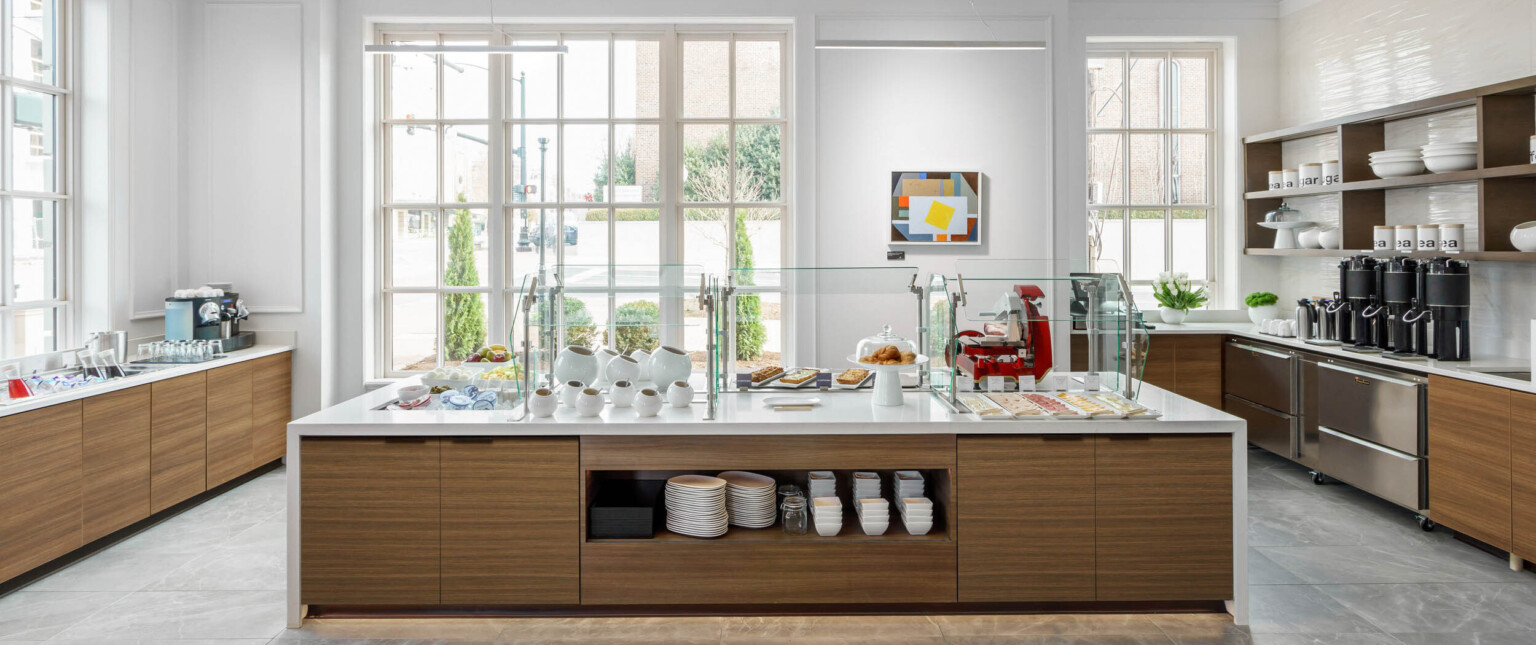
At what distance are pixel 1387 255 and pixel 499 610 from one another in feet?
16.1

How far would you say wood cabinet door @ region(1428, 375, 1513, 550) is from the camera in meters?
3.58

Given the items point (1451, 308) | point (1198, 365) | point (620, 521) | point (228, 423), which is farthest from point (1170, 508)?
point (228, 423)

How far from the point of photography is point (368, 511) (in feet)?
9.98

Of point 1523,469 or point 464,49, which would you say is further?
point 464,49

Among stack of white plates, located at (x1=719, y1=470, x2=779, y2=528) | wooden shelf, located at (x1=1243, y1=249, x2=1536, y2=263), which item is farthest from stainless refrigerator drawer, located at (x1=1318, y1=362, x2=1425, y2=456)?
stack of white plates, located at (x1=719, y1=470, x2=779, y2=528)

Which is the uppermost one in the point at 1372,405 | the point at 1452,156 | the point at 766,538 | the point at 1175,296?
the point at 1452,156

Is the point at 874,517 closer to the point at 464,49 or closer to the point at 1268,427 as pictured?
the point at 464,49

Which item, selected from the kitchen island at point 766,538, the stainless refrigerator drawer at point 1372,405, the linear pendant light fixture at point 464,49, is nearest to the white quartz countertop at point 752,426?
the kitchen island at point 766,538

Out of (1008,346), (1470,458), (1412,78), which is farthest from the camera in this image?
(1412,78)

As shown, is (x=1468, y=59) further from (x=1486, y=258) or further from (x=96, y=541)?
(x=96, y=541)

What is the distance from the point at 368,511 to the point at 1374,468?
468 centimetres

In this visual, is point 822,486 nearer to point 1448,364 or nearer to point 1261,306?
point 1448,364

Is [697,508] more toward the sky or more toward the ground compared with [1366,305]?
more toward the ground

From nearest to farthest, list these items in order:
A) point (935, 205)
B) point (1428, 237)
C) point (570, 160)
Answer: point (1428, 237) → point (935, 205) → point (570, 160)
